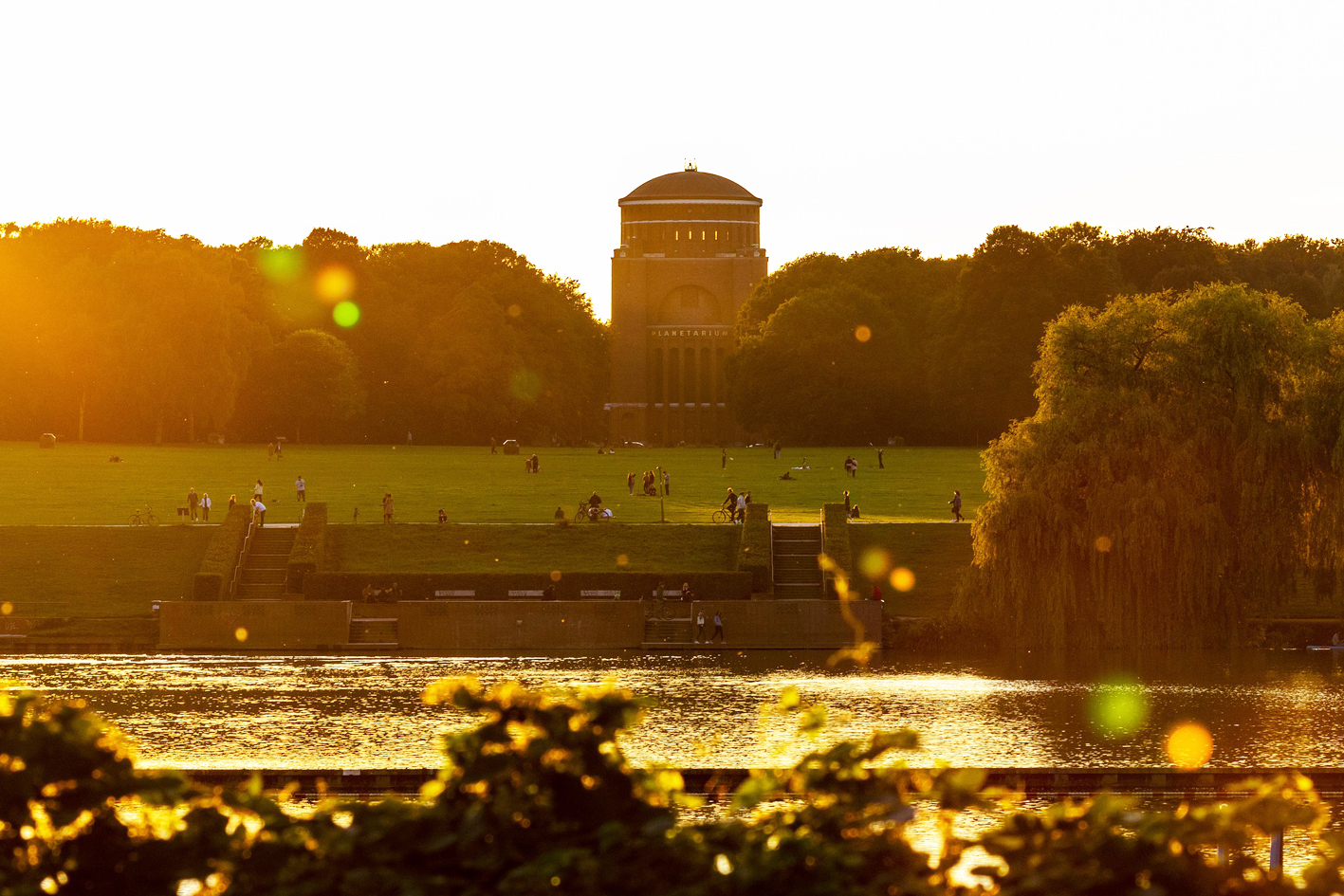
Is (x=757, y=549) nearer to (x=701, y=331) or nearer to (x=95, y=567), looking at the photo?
(x=95, y=567)

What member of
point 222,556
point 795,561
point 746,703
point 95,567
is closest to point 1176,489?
point 795,561

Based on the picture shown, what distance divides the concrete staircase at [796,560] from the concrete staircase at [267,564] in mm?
11427

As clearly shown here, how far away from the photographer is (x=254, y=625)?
3719 centimetres

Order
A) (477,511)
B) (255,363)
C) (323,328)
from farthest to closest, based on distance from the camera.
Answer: (323,328), (255,363), (477,511)

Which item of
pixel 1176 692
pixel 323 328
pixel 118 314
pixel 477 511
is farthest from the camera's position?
pixel 323 328

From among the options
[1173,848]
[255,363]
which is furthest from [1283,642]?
[255,363]

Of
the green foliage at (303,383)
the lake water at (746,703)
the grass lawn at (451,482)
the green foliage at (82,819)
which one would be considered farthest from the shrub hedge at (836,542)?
the green foliage at (303,383)

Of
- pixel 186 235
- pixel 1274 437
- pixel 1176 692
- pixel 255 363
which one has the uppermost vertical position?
pixel 186 235

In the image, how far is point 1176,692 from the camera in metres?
28.9

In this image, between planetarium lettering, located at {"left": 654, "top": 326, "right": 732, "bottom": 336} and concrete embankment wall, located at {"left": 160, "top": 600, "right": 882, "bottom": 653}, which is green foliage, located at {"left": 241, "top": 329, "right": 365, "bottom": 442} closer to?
planetarium lettering, located at {"left": 654, "top": 326, "right": 732, "bottom": 336}

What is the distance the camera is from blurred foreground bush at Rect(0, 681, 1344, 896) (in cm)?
647

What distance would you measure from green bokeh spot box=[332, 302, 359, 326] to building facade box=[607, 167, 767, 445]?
33141mm

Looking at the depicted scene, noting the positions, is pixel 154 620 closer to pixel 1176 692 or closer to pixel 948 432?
pixel 1176 692

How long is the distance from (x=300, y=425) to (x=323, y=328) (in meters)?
6.82
